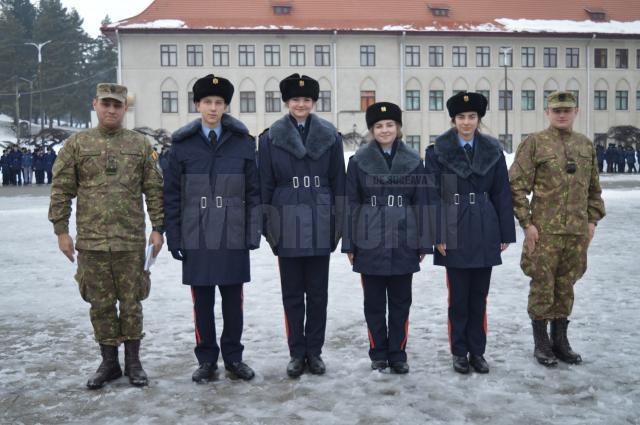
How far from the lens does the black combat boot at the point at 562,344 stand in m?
5.26

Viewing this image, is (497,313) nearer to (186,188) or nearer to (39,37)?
(186,188)

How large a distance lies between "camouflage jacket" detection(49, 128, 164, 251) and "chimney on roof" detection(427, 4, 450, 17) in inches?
1893

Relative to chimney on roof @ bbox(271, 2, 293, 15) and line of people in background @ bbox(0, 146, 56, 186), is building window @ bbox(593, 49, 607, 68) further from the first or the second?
line of people in background @ bbox(0, 146, 56, 186)

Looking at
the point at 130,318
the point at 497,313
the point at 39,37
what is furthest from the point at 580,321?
the point at 39,37

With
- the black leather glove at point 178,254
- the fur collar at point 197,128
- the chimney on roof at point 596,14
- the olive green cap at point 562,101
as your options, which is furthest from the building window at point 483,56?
the black leather glove at point 178,254

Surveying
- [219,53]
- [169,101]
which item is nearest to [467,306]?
[169,101]

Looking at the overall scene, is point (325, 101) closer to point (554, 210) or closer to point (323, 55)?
point (323, 55)

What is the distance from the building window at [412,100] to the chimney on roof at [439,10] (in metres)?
6.38

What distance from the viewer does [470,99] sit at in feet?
17.2

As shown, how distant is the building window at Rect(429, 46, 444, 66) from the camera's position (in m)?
48.3

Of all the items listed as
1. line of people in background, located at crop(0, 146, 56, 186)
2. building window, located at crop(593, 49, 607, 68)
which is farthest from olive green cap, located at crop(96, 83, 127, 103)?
building window, located at crop(593, 49, 607, 68)

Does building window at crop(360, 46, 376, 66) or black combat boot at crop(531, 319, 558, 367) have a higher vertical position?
building window at crop(360, 46, 376, 66)

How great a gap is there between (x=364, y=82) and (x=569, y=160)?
42.9 metres

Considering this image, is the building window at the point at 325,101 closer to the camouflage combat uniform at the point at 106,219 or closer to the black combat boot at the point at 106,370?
the camouflage combat uniform at the point at 106,219
